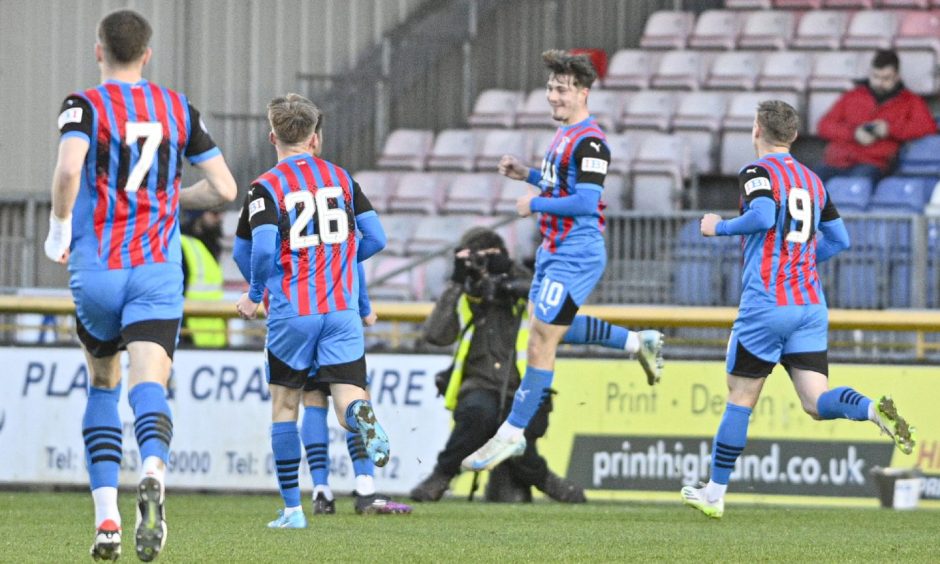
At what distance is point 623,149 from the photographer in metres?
17.1

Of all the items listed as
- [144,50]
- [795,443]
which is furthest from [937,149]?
[144,50]

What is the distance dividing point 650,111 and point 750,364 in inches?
354

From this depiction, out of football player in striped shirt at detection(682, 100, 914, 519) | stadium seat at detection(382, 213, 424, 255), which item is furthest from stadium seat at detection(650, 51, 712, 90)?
football player in striped shirt at detection(682, 100, 914, 519)

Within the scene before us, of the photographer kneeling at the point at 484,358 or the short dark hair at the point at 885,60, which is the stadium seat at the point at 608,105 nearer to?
the short dark hair at the point at 885,60

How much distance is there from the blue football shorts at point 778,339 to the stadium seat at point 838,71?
8.64 m

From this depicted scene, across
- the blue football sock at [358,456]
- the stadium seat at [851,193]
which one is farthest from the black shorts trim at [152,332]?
the stadium seat at [851,193]

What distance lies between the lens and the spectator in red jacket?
1600cm

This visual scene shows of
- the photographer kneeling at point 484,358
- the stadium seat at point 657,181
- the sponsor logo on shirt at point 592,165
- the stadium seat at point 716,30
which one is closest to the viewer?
the sponsor logo on shirt at point 592,165

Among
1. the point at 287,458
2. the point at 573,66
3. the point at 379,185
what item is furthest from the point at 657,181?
the point at 287,458

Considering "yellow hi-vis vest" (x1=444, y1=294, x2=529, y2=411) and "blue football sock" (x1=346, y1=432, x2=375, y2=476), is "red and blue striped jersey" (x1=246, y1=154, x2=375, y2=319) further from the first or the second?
"yellow hi-vis vest" (x1=444, y1=294, x2=529, y2=411)

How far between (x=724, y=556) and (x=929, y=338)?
21.5 ft

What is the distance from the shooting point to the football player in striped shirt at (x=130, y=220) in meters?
6.36

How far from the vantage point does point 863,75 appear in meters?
17.3

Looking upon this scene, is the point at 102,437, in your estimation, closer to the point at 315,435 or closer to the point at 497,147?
the point at 315,435
